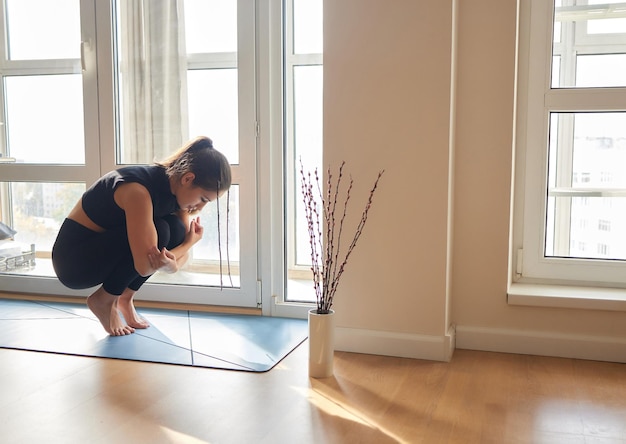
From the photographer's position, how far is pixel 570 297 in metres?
2.72

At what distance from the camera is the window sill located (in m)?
2.69

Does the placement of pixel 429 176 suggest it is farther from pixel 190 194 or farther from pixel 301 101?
pixel 190 194

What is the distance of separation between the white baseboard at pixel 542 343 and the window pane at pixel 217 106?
53.6 inches

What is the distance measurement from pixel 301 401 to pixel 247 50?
1.72 meters

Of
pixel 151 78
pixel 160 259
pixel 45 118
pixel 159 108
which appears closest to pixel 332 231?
pixel 160 259

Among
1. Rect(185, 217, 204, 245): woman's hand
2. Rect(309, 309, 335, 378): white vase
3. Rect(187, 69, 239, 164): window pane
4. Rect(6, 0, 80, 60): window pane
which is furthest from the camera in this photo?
Rect(6, 0, 80, 60): window pane

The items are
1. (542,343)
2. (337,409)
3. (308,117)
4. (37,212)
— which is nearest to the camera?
(337,409)

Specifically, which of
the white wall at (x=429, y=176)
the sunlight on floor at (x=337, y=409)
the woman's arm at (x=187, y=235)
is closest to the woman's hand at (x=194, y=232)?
the woman's arm at (x=187, y=235)

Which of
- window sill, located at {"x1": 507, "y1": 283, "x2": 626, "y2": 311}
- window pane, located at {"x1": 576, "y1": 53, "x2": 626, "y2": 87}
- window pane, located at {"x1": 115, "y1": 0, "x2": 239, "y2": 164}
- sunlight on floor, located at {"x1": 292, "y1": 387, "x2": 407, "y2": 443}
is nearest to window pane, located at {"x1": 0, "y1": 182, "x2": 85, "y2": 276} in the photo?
window pane, located at {"x1": 115, "y1": 0, "x2": 239, "y2": 164}

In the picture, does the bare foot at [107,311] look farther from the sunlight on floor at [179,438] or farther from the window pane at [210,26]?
the window pane at [210,26]

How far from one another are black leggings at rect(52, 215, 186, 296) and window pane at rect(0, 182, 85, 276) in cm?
79

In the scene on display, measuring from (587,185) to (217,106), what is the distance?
171 cm

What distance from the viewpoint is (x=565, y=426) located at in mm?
2047

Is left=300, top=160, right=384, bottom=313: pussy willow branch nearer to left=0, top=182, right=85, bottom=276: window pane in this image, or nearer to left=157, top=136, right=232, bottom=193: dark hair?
left=157, top=136, right=232, bottom=193: dark hair
